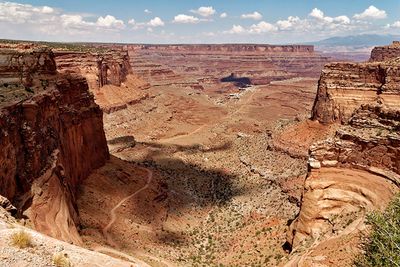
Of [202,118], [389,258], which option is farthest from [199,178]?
[202,118]

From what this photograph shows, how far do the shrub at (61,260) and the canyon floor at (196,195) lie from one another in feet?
54.4

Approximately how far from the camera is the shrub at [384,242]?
1800cm

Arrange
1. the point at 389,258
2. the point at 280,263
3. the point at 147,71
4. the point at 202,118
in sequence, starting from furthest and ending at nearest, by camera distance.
Result: 1. the point at 147,71
2. the point at 202,118
3. the point at 280,263
4. the point at 389,258

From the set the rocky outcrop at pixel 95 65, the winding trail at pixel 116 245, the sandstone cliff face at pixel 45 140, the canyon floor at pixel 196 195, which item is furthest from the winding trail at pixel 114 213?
the rocky outcrop at pixel 95 65

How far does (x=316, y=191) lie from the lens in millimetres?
30859

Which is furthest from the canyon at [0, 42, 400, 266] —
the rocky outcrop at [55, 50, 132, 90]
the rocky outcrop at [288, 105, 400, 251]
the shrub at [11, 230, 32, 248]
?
the rocky outcrop at [55, 50, 132, 90]

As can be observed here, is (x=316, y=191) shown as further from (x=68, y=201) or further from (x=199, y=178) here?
(x=199, y=178)

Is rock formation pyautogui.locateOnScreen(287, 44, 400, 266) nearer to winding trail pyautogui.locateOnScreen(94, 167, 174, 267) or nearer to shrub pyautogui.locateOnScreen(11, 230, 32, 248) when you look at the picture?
winding trail pyautogui.locateOnScreen(94, 167, 174, 267)

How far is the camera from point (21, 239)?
14188mm

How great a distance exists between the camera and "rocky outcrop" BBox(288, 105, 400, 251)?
28500mm

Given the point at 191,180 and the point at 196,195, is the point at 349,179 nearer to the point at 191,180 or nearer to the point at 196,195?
the point at 196,195

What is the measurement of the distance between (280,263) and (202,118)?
8673 centimetres

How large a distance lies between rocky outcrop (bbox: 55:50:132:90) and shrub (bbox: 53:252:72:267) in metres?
77.2

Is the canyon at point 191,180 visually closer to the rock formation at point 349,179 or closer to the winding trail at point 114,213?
the rock formation at point 349,179
